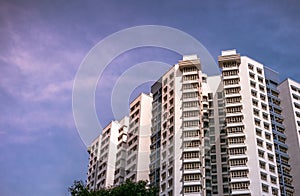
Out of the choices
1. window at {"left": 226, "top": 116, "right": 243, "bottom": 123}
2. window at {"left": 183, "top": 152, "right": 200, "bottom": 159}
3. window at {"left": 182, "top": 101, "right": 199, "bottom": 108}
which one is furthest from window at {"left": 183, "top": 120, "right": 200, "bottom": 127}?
window at {"left": 226, "top": 116, "right": 243, "bottom": 123}

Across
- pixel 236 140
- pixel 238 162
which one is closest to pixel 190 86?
pixel 236 140

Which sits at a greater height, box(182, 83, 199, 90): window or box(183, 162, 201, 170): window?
box(182, 83, 199, 90): window

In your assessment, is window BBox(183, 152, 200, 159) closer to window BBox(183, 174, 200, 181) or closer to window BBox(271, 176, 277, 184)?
window BBox(183, 174, 200, 181)

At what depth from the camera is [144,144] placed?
6438 centimetres

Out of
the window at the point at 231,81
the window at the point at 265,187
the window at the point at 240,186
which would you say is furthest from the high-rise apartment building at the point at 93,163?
the window at the point at 265,187

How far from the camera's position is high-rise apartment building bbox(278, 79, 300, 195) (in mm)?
57188

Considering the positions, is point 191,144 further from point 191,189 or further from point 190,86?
point 190,86

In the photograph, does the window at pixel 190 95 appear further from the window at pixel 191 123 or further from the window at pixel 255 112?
the window at pixel 255 112

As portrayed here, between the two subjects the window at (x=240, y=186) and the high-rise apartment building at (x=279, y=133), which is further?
the high-rise apartment building at (x=279, y=133)

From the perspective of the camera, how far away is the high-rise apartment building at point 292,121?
188 ft

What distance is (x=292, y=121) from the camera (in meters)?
61.6

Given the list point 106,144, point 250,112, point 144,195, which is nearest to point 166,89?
point 250,112

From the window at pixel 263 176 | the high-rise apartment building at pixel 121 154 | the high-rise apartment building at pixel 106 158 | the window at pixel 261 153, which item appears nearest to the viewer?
the window at pixel 263 176

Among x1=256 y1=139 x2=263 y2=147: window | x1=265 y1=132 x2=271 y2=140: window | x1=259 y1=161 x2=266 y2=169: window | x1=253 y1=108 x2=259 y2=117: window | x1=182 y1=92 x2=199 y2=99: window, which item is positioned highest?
x1=182 y1=92 x2=199 y2=99: window
